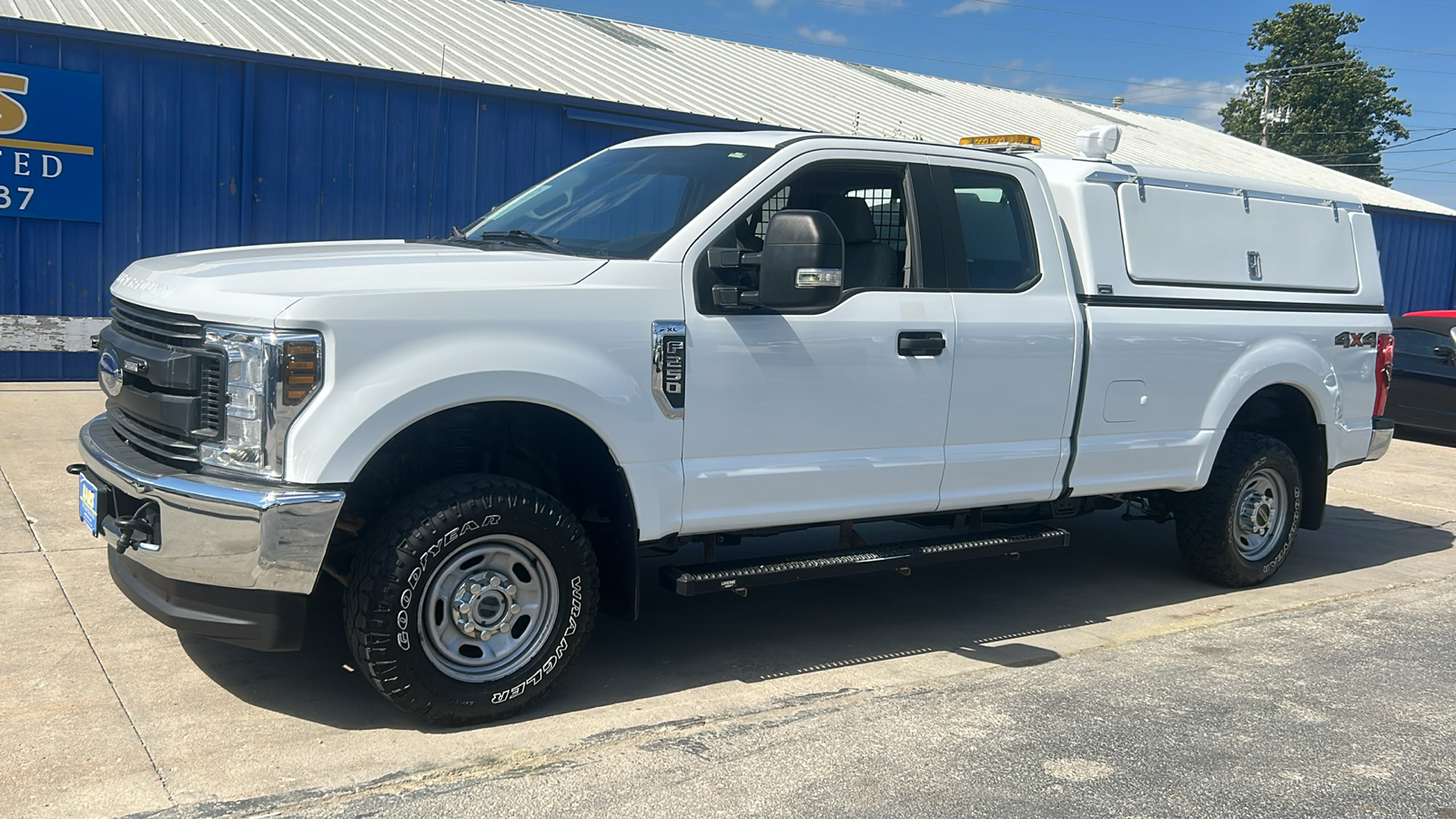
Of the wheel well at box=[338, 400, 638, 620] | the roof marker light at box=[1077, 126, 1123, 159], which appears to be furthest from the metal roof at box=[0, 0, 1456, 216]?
the wheel well at box=[338, 400, 638, 620]

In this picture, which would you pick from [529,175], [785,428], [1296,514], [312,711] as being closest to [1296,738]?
[785,428]

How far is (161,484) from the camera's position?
3.77 metres

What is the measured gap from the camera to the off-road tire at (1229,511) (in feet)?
21.0

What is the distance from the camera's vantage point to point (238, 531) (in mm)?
3656

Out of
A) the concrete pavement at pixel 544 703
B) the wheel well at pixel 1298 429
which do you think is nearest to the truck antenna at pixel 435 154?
the concrete pavement at pixel 544 703

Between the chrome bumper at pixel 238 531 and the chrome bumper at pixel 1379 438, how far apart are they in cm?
595

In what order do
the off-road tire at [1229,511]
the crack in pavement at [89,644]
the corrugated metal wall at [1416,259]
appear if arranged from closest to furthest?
1. the crack in pavement at [89,644]
2. the off-road tire at [1229,511]
3. the corrugated metal wall at [1416,259]

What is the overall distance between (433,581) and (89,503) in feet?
4.34

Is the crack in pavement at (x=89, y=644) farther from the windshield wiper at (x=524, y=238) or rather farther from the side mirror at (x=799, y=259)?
the side mirror at (x=799, y=259)

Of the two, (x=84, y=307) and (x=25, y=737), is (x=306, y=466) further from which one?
(x=84, y=307)

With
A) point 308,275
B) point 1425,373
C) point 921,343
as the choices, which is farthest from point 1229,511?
point 1425,373

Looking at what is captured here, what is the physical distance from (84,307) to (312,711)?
827 centimetres

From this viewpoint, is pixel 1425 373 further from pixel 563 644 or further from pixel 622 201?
pixel 563 644

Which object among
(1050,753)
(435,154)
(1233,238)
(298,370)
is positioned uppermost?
(435,154)
